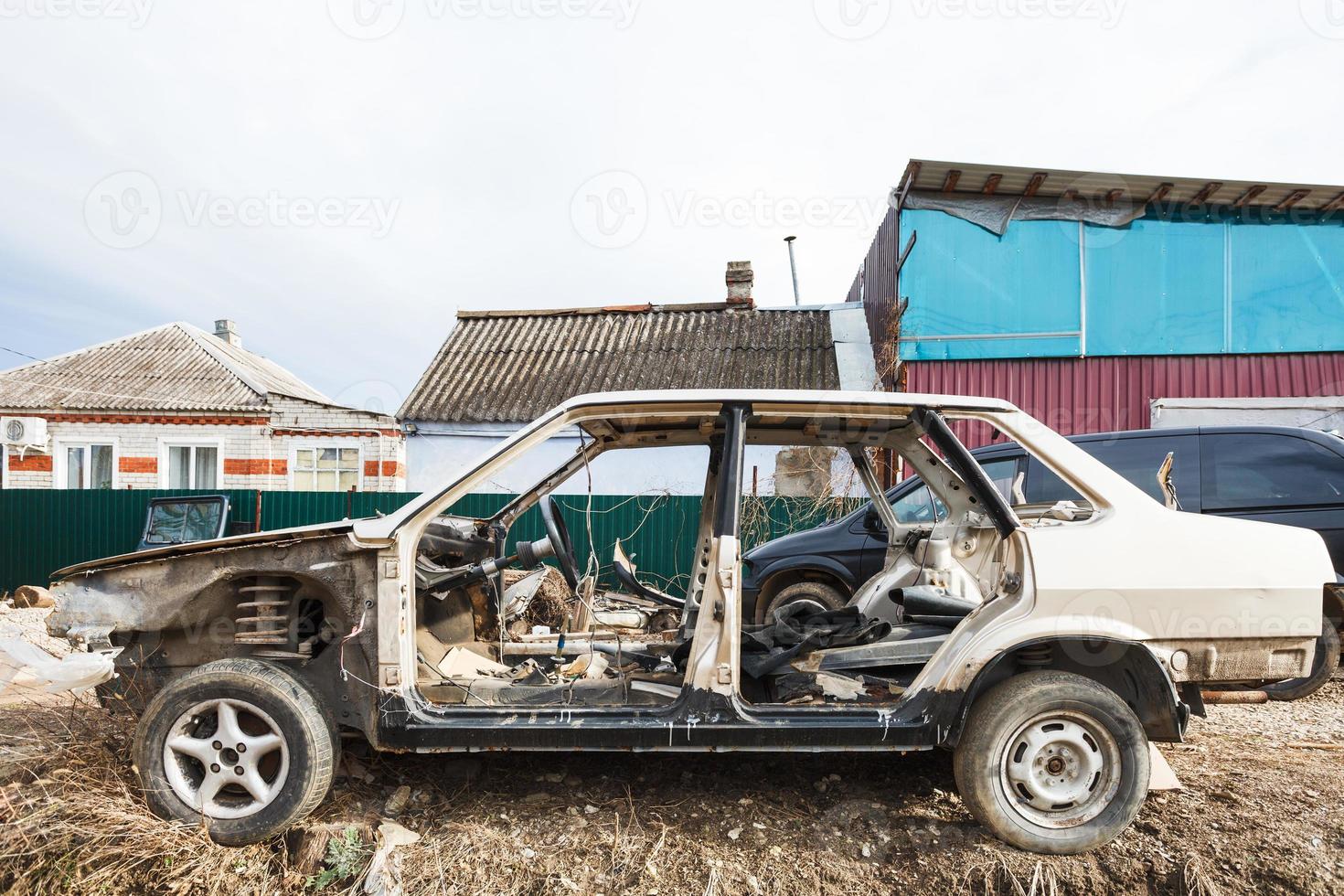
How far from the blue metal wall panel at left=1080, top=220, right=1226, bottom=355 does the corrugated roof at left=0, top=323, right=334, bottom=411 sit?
576 inches

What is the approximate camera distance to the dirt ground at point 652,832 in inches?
102

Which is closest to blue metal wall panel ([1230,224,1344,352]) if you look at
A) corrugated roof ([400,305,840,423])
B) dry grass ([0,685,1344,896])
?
corrugated roof ([400,305,840,423])

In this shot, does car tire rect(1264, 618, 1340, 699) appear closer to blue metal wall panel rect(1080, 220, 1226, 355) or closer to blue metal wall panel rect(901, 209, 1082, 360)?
blue metal wall panel rect(901, 209, 1082, 360)

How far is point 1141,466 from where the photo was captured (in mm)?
5551

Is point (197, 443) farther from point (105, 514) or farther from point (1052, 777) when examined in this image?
point (1052, 777)

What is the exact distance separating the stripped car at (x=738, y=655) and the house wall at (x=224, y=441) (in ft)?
43.1

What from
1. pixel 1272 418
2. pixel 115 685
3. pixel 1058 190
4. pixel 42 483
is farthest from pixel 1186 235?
pixel 42 483

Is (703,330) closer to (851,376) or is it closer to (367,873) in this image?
(851,376)

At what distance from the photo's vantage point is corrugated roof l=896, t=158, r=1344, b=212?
9320 millimetres

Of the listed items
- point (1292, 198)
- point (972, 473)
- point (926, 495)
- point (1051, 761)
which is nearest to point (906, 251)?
point (1292, 198)

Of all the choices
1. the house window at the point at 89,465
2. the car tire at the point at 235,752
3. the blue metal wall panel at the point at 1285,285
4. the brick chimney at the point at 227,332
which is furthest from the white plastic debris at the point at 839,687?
the brick chimney at the point at 227,332

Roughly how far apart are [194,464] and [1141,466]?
57.9ft

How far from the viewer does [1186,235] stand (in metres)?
9.84

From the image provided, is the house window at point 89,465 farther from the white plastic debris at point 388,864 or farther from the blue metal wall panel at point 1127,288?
the white plastic debris at point 388,864
